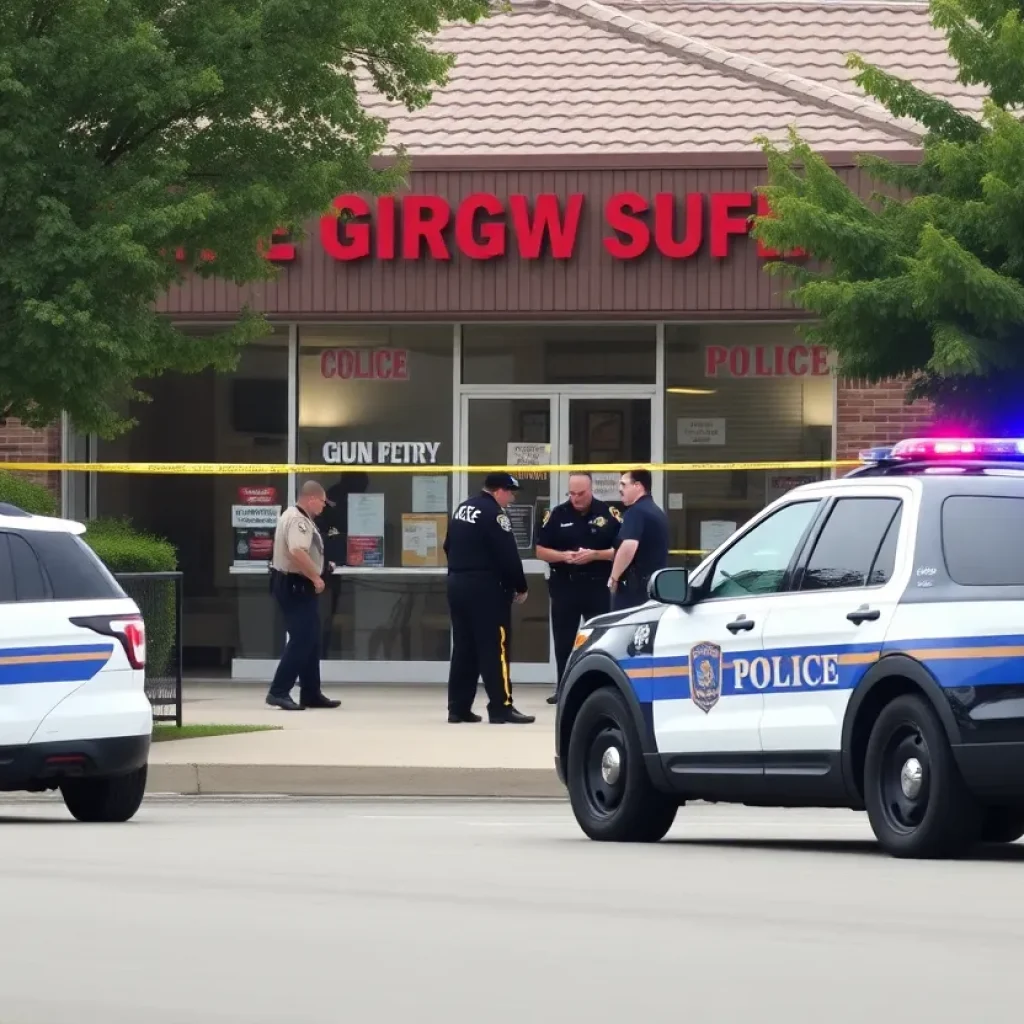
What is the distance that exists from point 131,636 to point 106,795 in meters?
0.86

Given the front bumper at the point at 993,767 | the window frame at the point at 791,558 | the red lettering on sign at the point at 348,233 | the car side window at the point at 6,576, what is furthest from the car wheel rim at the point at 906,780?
the red lettering on sign at the point at 348,233

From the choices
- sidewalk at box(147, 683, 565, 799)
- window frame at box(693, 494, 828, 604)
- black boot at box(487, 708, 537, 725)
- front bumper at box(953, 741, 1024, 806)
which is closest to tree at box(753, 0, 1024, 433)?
black boot at box(487, 708, 537, 725)

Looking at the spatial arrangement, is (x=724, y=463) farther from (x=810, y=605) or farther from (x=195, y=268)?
(x=810, y=605)

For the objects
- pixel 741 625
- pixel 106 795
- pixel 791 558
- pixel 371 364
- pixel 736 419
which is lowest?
pixel 106 795

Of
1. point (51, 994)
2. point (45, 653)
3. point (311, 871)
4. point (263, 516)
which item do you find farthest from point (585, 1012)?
point (263, 516)

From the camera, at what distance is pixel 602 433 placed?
23.5 metres

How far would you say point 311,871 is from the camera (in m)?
10.6

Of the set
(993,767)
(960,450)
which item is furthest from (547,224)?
(993,767)

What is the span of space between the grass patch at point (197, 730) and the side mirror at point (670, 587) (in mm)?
6821

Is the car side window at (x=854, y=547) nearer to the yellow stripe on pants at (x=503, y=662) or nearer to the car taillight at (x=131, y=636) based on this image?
the car taillight at (x=131, y=636)

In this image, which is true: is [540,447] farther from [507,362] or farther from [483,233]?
[483,233]

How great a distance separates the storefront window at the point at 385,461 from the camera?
77.9 ft

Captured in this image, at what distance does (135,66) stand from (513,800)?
5134 millimetres

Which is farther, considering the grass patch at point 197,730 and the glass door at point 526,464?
the glass door at point 526,464
